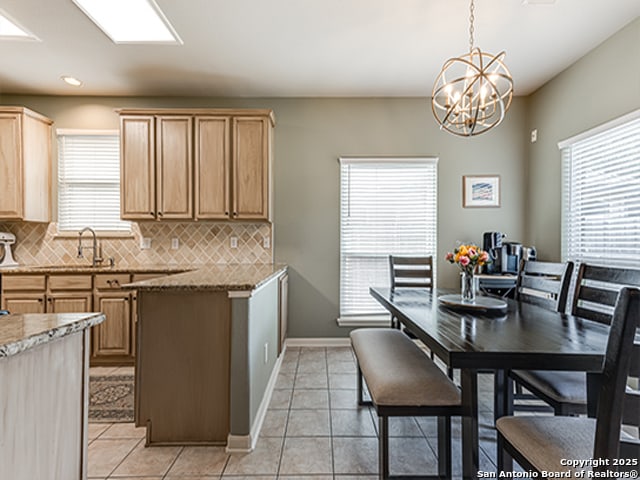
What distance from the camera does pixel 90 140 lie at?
3977mm

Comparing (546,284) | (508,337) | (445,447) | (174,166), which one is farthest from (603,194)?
(174,166)

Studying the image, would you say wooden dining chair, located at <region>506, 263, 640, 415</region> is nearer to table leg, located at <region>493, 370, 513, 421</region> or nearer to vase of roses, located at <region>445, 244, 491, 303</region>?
table leg, located at <region>493, 370, 513, 421</region>

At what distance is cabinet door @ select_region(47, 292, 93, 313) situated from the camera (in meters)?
3.34

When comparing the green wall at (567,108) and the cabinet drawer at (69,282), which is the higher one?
the green wall at (567,108)

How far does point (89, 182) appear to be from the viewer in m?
3.97

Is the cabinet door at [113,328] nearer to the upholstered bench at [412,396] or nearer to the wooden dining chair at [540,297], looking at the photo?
the upholstered bench at [412,396]

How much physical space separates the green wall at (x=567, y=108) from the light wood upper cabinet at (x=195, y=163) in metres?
2.91

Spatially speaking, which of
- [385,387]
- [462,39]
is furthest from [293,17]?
[385,387]

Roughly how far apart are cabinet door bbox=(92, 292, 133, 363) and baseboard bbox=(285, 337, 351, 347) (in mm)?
1639

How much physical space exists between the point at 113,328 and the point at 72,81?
2.55m

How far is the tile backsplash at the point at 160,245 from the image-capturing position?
392cm

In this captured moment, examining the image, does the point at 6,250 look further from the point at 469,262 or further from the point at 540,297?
the point at 540,297

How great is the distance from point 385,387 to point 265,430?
1.06m

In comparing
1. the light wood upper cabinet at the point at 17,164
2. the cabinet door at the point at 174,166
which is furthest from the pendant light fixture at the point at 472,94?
the light wood upper cabinet at the point at 17,164
